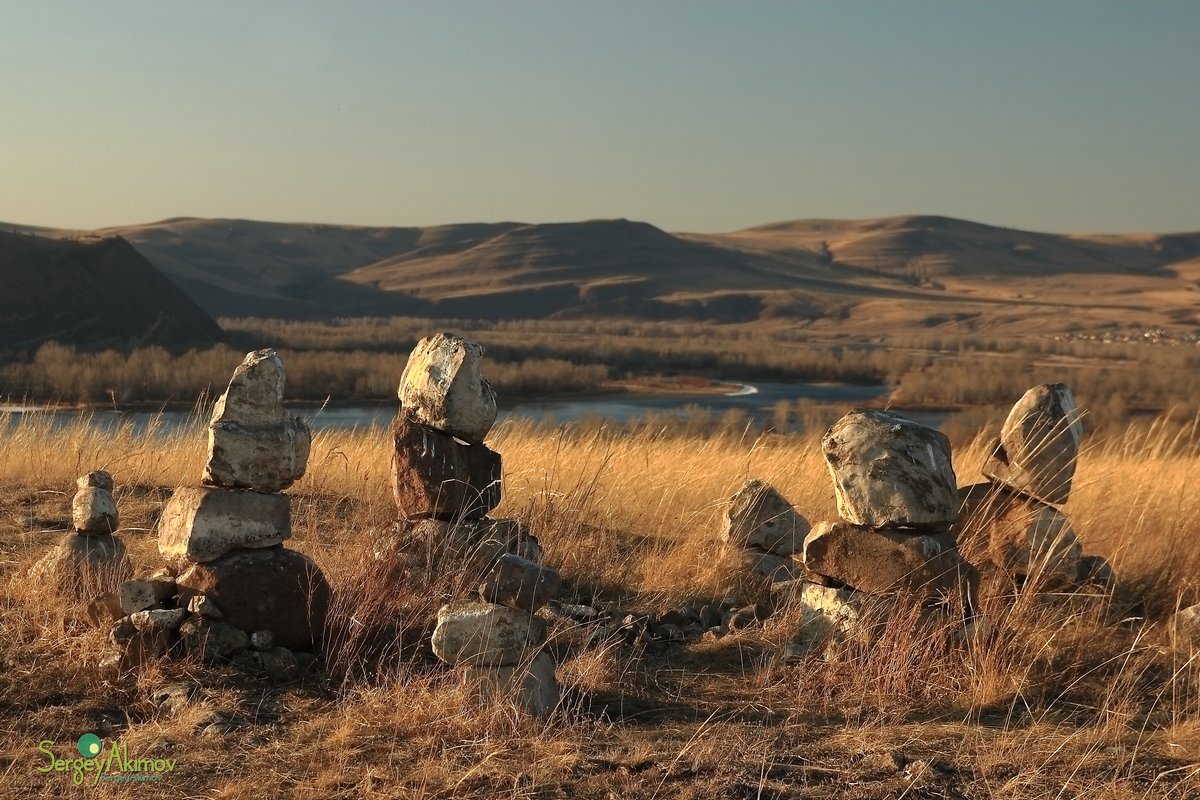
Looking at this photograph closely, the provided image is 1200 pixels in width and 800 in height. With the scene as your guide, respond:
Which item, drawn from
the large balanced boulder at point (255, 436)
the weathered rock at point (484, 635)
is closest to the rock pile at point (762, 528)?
the weathered rock at point (484, 635)

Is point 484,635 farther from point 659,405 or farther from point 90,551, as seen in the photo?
point 659,405

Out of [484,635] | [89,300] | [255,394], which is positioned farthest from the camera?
[89,300]

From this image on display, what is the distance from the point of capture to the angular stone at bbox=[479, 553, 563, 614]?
5.23 m

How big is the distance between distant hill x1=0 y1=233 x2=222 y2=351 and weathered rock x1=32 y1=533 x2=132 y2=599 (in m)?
36.9

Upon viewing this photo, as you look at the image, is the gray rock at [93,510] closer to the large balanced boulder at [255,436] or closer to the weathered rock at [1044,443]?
the large balanced boulder at [255,436]

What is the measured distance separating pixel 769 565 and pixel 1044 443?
6.14 ft

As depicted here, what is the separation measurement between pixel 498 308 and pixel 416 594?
120849 mm

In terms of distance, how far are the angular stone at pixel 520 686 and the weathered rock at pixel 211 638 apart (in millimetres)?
1287

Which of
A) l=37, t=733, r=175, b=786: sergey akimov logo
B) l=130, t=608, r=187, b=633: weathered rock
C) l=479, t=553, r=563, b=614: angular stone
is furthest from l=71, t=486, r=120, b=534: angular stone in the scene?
l=479, t=553, r=563, b=614: angular stone

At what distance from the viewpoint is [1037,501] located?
7227 mm

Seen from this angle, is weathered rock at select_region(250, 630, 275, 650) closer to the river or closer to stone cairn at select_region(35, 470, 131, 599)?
stone cairn at select_region(35, 470, 131, 599)

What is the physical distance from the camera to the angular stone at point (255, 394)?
18.9 ft

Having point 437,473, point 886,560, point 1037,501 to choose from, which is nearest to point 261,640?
point 437,473

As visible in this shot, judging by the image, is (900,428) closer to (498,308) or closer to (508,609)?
(508,609)
